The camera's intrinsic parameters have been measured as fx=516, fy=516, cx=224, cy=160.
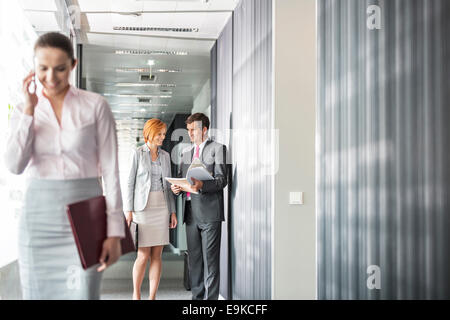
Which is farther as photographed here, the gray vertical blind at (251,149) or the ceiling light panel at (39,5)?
the gray vertical blind at (251,149)

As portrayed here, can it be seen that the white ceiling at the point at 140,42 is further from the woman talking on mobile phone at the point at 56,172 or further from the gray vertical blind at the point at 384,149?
the gray vertical blind at the point at 384,149

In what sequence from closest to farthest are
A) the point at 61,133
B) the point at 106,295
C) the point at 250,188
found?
the point at 61,133 → the point at 106,295 → the point at 250,188

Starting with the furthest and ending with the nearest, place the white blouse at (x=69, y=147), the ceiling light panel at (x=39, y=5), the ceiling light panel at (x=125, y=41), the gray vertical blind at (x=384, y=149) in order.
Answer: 1. the ceiling light panel at (x=125, y=41)
2. the ceiling light panel at (x=39, y=5)
3. the gray vertical blind at (x=384, y=149)
4. the white blouse at (x=69, y=147)

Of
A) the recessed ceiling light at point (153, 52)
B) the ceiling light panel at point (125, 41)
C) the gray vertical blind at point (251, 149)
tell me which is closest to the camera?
the ceiling light panel at point (125, 41)

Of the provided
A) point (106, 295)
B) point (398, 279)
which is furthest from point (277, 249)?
point (106, 295)

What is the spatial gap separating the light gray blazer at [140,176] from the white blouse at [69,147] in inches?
29.4

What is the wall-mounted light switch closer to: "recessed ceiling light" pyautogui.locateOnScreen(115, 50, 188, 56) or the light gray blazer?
the light gray blazer

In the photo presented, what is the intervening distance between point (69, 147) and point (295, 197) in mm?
1776

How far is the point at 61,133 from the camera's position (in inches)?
84.4

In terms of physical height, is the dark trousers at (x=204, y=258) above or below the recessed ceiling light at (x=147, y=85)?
below

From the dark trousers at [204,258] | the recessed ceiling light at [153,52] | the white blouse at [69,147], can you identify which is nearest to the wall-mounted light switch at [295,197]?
the dark trousers at [204,258]

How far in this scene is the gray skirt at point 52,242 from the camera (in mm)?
2135

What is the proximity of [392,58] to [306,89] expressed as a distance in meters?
0.93

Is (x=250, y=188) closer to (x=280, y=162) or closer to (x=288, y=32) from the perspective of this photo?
(x=280, y=162)
